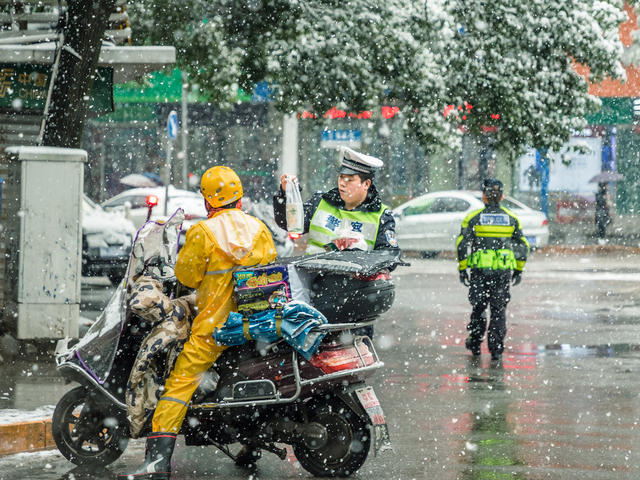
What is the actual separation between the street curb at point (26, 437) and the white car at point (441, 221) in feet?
62.1

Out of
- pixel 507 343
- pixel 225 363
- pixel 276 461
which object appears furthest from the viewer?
pixel 507 343

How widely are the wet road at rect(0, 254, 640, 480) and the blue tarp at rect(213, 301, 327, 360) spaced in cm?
87

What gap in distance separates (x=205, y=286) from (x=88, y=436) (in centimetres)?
113

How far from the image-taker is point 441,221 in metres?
25.9

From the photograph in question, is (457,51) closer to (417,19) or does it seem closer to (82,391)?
(417,19)

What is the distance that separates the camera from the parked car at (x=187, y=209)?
1848 centimetres

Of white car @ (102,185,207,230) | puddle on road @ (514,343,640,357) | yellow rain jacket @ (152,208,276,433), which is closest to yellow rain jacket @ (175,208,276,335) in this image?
yellow rain jacket @ (152,208,276,433)

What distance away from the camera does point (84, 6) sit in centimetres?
1156

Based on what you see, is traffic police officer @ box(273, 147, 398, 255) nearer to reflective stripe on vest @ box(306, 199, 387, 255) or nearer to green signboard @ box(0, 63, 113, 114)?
reflective stripe on vest @ box(306, 199, 387, 255)

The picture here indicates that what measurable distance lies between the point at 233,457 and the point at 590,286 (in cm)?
1313

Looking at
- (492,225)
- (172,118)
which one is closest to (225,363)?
(492,225)

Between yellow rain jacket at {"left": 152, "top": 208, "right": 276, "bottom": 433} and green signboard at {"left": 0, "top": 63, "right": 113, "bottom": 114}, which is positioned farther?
green signboard at {"left": 0, "top": 63, "right": 113, "bottom": 114}

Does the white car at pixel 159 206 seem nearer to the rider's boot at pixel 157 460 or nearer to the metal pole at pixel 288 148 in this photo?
the metal pole at pixel 288 148

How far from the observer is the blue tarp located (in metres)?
5.76
